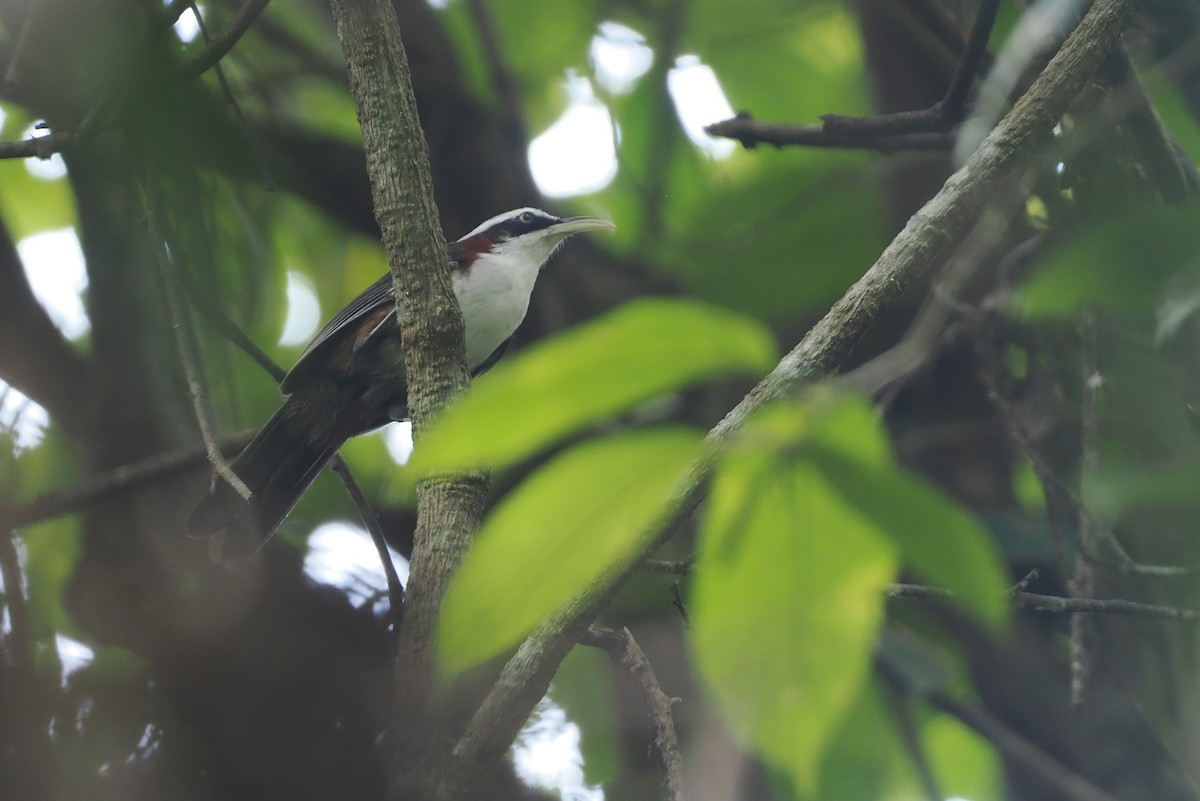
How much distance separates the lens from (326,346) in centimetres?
436

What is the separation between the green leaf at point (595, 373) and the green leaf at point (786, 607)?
0.11 m

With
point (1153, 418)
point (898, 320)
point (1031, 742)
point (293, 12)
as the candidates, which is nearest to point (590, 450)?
point (1153, 418)

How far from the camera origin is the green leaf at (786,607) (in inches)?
35.5

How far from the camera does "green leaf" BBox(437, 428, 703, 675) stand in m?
0.87

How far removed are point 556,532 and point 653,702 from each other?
4.38 feet

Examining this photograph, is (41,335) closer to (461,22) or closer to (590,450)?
(461,22)

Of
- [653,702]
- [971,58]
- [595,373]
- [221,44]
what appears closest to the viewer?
[595,373]

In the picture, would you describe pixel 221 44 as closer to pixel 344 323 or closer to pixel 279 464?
pixel 344 323

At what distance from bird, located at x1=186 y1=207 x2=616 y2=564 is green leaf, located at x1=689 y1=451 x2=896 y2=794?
128 inches

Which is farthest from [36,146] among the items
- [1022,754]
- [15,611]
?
[1022,754]

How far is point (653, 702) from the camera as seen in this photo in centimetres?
210

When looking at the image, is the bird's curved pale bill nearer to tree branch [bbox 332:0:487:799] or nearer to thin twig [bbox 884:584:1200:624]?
tree branch [bbox 332:0:487:799]

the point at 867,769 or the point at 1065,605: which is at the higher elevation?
the point at 1065,605

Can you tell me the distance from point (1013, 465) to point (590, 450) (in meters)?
4.05
